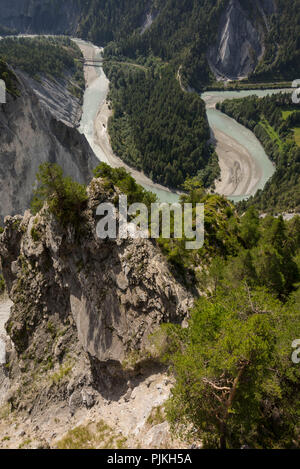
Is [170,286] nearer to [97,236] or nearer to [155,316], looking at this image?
[155,316]

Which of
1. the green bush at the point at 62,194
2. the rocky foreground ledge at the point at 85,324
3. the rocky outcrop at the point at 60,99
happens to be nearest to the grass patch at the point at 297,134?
the rocky outcrop at the point at 60,99

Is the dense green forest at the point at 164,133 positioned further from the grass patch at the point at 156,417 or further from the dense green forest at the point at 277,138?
the grass patch at the point at 156,417

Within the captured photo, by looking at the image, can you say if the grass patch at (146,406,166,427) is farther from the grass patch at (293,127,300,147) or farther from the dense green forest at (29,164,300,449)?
the grass patch at (293,127,300,147)

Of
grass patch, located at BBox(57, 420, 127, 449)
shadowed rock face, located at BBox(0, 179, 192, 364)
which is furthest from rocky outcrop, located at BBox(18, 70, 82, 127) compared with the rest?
grass patch, located at BBox(57, 420, 127, 449)

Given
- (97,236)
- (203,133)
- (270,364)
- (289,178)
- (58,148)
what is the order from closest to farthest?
(270,364) → (97,236) → (58,148) → (289,178) → (203,133)

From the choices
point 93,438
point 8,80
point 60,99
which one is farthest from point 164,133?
point 93,438

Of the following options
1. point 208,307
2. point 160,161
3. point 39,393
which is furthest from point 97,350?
point 160,161
